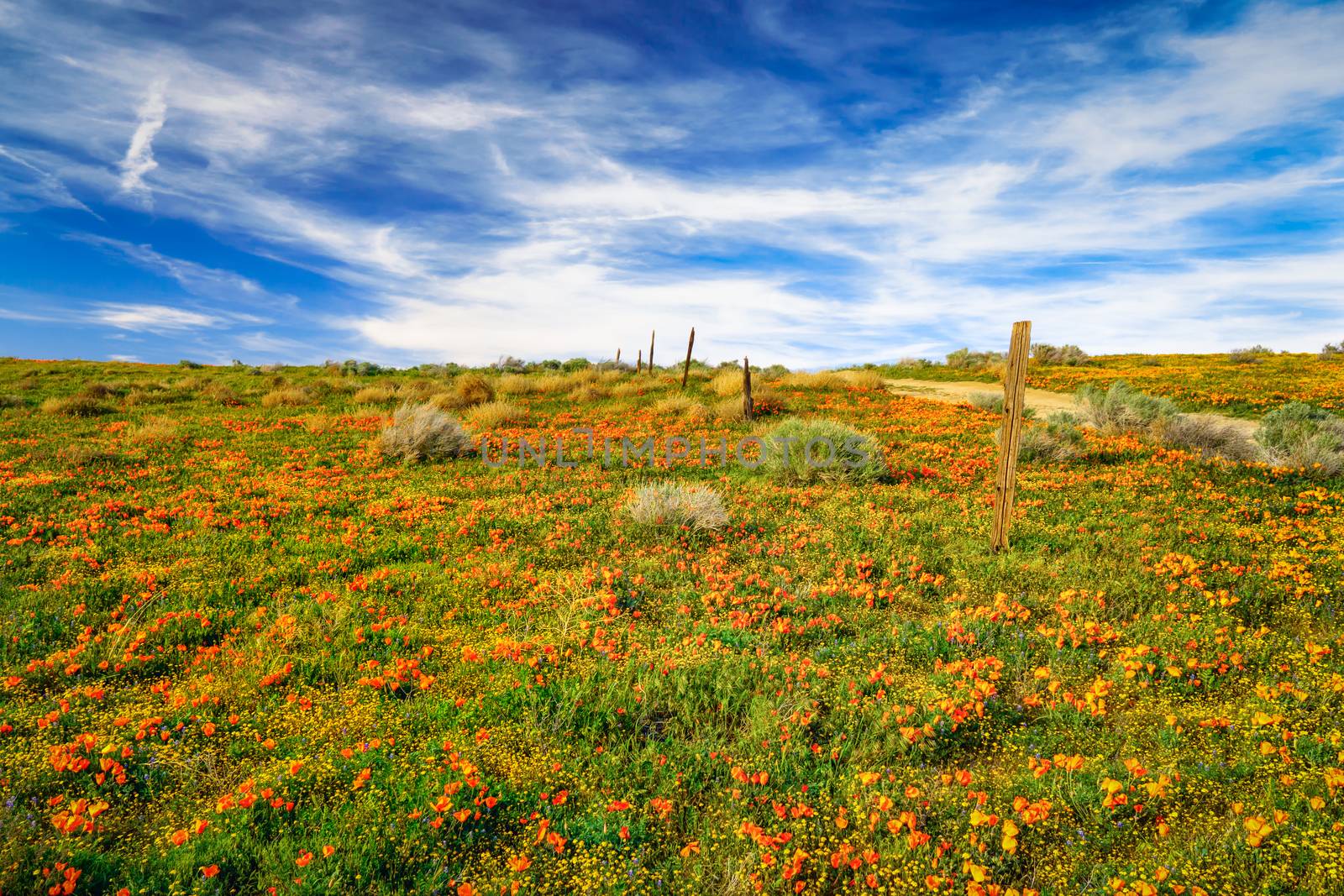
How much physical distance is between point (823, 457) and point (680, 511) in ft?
15.4

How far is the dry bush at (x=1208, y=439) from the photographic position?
46.4 ft

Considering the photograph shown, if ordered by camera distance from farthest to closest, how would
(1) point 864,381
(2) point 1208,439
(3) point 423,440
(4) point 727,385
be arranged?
(1) point 864,381, (4) point 727,385, (2) point 1208,439, (3) point 423,440

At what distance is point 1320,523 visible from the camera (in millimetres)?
9484

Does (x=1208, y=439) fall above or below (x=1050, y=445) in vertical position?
above

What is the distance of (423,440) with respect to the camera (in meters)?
14.4

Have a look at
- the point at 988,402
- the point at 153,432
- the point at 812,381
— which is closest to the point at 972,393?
the point at 988,402

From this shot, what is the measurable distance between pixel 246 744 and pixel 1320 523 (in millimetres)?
14074

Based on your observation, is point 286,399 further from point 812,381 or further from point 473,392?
point 812,381

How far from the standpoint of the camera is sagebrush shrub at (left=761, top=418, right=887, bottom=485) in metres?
12.2

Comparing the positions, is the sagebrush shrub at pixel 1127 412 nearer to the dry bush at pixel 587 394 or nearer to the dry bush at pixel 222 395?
the dry bush at pixel 587 394

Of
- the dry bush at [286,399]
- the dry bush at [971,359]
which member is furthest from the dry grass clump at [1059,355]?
the dry bush at [286,399]

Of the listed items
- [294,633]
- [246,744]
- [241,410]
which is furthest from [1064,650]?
[241,410]

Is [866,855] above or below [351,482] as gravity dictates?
below

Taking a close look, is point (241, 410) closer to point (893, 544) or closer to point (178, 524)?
point (178, 524)
